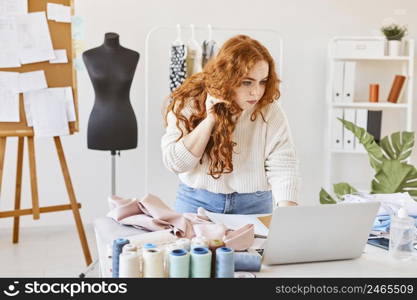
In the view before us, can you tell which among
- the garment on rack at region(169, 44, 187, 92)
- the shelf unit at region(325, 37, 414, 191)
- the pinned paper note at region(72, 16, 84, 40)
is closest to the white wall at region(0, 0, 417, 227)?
the pinned paper note at region(72, 16, 84, 40)

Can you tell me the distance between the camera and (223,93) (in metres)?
→ 1.95

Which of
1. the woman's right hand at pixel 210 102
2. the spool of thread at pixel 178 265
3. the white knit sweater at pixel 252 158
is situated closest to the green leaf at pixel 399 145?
the white knit sweater at pixel 252 158

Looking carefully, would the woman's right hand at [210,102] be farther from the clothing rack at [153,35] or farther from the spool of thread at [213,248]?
the clothing rack at [153,35]

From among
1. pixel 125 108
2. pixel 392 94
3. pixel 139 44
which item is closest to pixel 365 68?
pixel 392 94

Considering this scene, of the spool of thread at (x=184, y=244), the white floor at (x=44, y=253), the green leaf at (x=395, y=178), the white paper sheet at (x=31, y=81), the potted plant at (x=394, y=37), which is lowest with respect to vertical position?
the white floor at (x=44, y=253)

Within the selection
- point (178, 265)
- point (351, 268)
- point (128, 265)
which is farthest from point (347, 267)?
point (128, 265)

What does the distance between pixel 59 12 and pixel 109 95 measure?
55 centimetres

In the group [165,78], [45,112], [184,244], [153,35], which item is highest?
[153,35]

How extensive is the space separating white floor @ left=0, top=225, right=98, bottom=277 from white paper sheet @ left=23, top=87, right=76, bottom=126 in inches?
35.6

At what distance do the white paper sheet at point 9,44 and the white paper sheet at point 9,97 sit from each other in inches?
2.4

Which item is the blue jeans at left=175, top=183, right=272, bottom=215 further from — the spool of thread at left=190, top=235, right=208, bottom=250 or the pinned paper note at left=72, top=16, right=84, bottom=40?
Answer: the pinned paper note at left=72, top=16, right=84, bottom=40

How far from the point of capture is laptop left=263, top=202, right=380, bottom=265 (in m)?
1.38

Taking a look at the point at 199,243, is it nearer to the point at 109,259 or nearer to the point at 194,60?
the point at 109,259

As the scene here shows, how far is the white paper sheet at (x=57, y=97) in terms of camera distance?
10.2ft
